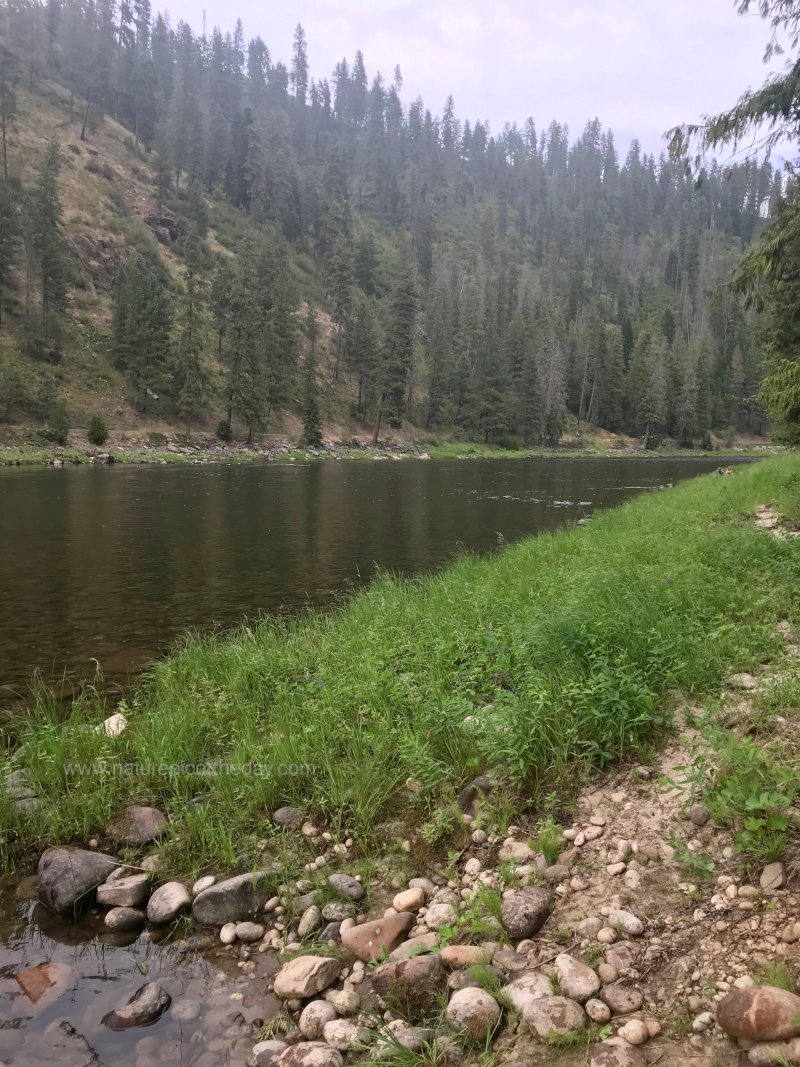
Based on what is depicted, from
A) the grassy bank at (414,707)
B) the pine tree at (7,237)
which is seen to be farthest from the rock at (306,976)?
the pine tree at (7,237)

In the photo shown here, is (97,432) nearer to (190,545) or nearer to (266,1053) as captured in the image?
(190,545)

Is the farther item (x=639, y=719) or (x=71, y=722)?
(x=71, y=722)

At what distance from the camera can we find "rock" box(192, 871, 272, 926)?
13.5 feet

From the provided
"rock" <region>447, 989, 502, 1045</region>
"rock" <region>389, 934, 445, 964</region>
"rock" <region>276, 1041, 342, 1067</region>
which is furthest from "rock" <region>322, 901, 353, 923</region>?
"rock" <region>447, 989, 502, 1045</region>

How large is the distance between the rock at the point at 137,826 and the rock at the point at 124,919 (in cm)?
71

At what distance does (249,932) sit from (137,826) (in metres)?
1.52

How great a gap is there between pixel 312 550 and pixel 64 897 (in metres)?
13.3

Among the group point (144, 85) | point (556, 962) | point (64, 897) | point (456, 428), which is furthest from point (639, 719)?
point (144, 85)

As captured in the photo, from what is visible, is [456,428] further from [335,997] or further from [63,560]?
[335,997]

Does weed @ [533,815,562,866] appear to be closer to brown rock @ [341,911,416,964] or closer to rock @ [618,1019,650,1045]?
brown rock @ [341,911,416,964]

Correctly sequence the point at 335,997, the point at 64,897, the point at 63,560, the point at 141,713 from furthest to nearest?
1. the point at 63,560
2. the point at 141,713
3. the point at 64,897
4. the point at 335,997

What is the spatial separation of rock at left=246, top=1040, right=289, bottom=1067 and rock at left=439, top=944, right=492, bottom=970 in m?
0.86

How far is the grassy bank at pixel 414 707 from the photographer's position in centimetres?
475

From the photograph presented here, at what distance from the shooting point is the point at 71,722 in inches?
249
